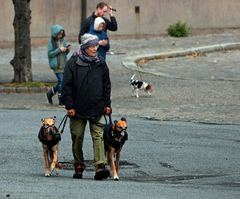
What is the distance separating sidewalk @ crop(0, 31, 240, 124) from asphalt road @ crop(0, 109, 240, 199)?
985mm

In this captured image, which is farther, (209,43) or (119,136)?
(209,43)

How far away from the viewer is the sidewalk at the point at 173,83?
688 inches

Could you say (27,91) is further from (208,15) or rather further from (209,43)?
(208,15)

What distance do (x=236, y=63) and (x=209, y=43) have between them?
3934mm

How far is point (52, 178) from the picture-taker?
11.2 m

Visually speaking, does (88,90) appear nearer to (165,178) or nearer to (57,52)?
(165,178)

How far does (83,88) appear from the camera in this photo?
11234mm

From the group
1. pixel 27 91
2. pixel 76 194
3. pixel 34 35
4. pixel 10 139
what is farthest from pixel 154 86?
pixel 76 194

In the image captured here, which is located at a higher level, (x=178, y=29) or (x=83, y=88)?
(x=83, y=88)

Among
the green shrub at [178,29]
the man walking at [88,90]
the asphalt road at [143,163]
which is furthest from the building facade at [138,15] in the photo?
the man walking at [88,90]

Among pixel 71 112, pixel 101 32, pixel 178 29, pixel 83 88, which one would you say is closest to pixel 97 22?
pixel 101 32

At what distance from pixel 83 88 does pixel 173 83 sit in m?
10.3

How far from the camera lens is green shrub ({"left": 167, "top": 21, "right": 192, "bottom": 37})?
Answer: 30.4 m

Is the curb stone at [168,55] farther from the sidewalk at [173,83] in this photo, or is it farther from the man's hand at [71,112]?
the man's hand at [71,112]
